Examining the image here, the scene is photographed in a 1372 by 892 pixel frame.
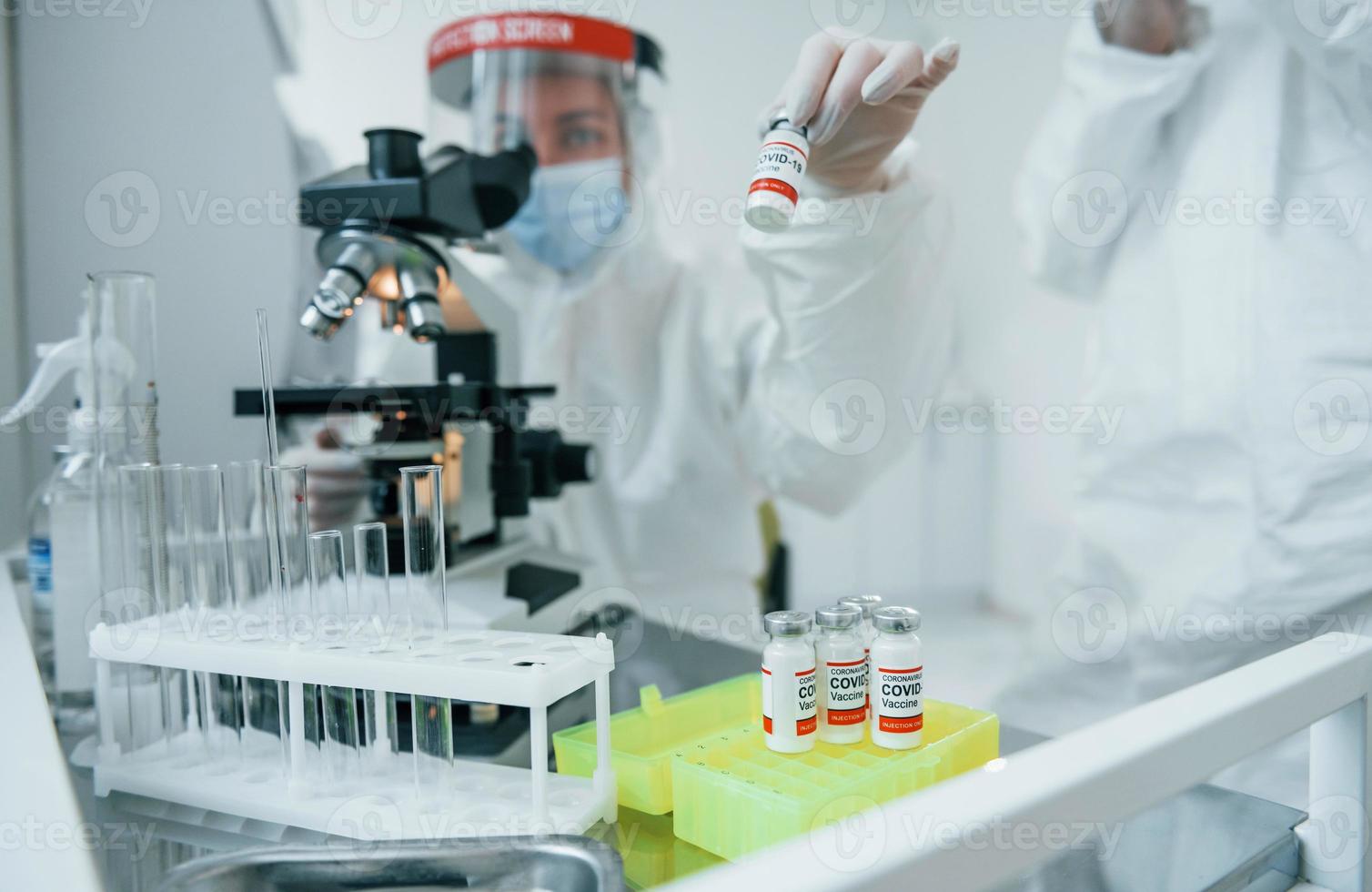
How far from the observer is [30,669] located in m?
0.74

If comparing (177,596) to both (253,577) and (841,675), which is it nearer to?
(253,577)

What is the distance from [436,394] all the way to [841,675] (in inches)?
20.1

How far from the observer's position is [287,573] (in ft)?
2.10

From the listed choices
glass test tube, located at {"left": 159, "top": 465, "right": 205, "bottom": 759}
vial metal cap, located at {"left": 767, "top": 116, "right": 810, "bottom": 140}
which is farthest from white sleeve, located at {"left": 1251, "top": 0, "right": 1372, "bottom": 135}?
glass test tube, located at {"left": 159, "top": 465, "right": 205, "bottom": 759}

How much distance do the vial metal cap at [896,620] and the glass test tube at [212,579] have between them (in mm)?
486

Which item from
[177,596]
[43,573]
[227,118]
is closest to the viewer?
[177,596]

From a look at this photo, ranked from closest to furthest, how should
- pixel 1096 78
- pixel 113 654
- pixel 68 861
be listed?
1. pixel 68 861
2. pixel 113 654
3. pixel 1096 78

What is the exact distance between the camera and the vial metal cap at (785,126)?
0.66 metres

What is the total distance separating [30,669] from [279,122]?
94 centimetres

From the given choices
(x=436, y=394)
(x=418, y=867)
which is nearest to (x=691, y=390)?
(x=436, y=394)

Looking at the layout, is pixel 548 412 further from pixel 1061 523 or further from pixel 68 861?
pixel 1061 523

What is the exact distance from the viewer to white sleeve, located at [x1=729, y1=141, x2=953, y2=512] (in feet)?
3.62

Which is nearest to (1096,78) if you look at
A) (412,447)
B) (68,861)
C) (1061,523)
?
(412,447)

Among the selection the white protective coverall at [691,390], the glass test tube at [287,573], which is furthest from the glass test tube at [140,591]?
the white protective coverall at [691,390]
